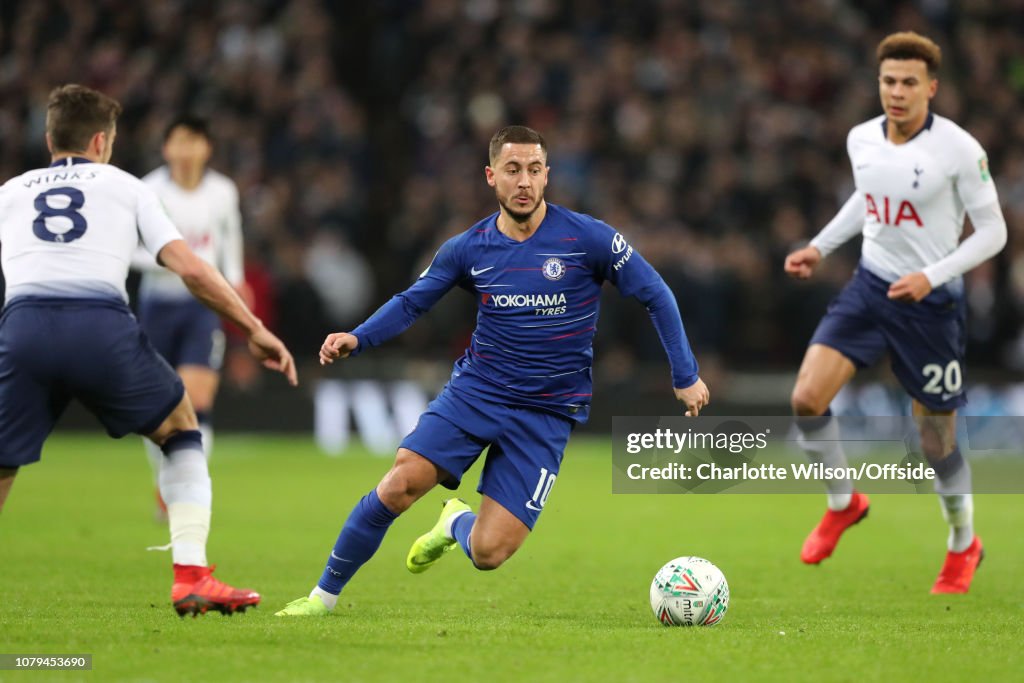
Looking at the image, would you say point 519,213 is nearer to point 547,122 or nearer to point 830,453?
point 830,453

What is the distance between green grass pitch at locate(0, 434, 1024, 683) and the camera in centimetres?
565

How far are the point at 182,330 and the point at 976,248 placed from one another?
587 centimetres

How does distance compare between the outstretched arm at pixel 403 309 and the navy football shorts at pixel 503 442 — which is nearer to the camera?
the outstretched arm at pixel 403 309

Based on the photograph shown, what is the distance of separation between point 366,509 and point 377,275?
1296 centimetres

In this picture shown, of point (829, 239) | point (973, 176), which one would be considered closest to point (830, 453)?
point (829, 239)

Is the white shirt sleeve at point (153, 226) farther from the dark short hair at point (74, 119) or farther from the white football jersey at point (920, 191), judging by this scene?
the white football jersey at point (920, 191)

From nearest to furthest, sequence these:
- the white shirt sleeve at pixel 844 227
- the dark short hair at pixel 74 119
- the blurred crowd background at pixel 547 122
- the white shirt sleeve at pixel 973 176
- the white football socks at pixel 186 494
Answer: the dark short hair at pixel 74 119
the white football socks at pixel 186 494
the white shirt sleeve at pixel 973 176
the white shirt sleeve at pixel 844 227
the blurred crowd background at pixel 547 122

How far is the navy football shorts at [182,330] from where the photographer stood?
1123cm

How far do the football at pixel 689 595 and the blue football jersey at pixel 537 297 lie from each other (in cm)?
98

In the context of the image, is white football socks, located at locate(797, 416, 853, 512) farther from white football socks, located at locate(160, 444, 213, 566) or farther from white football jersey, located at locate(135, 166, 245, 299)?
white football jersey, located at locate(135, 166, 245, 299)

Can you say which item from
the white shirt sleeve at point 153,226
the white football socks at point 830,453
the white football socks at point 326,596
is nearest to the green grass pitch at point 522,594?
the white football socks at point 326,596

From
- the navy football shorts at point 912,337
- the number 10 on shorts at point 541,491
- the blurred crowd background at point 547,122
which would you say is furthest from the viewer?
the blurred crowd background at point 547,122

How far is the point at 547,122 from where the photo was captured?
2023 centimetres

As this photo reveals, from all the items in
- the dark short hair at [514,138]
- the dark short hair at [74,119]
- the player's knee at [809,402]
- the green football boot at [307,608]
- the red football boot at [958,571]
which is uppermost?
the dark short hair at [514,138]
